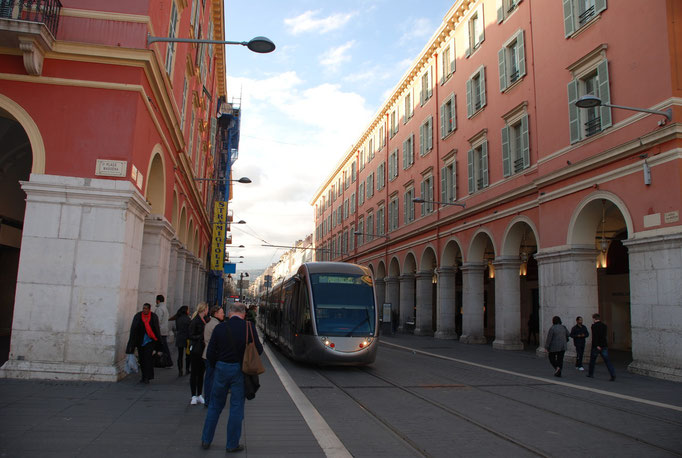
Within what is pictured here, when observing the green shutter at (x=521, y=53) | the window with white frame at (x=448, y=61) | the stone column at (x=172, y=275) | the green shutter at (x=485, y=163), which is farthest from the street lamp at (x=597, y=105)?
the window with white frame at (x=448, y=61)

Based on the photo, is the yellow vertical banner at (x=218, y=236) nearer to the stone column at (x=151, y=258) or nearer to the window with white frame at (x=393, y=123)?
the window with white frame at (x=393, y=123)

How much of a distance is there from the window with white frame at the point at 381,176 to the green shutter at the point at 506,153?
19.6 meters

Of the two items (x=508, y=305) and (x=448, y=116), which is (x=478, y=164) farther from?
(x=508, y=305)

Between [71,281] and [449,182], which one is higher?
[449,182]

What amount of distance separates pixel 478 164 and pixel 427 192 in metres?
6.95

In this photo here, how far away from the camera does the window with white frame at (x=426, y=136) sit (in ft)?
105

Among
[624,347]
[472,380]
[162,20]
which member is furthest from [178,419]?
[624,347]

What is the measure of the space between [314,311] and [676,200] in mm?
9685

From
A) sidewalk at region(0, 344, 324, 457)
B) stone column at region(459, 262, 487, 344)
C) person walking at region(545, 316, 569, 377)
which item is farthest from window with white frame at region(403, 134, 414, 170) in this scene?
sidewalk at region(0, 344, 324, 457)

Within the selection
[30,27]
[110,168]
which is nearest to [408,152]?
[110,168]

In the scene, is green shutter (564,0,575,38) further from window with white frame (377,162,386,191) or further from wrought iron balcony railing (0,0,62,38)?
window with white frame (377,162,386,191)

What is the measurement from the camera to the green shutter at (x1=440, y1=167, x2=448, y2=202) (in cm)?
2905

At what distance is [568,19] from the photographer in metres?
18.4

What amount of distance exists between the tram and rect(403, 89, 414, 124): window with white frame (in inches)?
945
